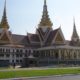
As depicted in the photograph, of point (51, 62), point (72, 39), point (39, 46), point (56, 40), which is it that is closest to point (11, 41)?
point (39, 46)

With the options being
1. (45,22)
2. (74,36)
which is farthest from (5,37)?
(74,36)

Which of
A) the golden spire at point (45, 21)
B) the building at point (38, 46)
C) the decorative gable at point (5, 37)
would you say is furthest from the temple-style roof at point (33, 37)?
the decorative gable at point (5, 37)

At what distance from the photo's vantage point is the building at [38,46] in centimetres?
6556

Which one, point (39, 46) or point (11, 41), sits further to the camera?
point (39, 46)

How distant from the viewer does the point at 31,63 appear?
5453 centimetres

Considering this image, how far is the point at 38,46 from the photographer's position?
74.1 m

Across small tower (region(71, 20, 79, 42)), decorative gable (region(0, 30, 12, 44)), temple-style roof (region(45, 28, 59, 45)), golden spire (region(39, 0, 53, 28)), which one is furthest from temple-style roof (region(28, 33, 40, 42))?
small tower (region(71, 20, 79, 42))

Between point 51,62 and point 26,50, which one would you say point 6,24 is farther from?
point 51,62

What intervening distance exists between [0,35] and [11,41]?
11.7 ft

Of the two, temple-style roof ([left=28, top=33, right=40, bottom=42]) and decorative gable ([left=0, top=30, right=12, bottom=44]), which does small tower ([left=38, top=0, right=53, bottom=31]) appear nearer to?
Answer: temple-style roof ([left=28, top=33, right=40, bottom=42])

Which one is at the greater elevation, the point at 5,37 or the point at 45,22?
the point at 45,22

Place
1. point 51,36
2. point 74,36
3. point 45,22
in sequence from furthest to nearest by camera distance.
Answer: point 74,36, point 45,22, point 51,36

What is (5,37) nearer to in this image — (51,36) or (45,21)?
(51,36)

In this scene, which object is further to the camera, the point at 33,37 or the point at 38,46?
the point at 33,37
